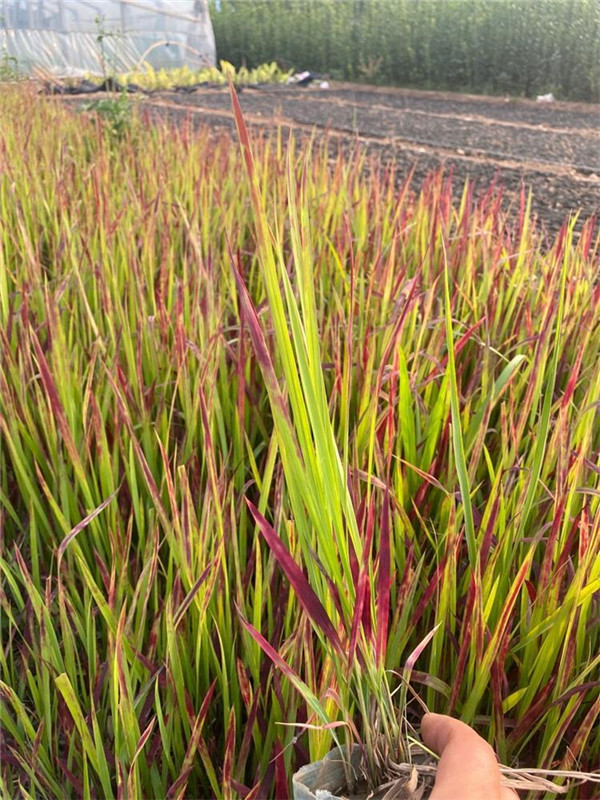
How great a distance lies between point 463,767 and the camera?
12.0 inches

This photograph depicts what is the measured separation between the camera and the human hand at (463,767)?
11.4 inches

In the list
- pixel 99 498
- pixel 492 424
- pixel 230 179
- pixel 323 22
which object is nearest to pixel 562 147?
pixel 230 179

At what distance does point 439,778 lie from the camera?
31cm

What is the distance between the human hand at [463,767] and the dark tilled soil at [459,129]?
A: 1.65 metres

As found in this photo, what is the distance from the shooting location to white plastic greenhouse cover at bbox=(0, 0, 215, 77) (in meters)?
9.16

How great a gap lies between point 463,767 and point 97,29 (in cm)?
960

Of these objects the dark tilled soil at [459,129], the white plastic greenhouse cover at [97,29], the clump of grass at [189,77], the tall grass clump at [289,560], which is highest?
the white plastic greenhouse cover at [97,29]

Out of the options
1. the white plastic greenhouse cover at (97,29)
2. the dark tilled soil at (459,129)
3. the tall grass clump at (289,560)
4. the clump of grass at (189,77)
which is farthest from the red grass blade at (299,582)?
the clump of grass at (189,77)

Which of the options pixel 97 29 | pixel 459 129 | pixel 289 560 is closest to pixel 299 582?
pixel 289 560

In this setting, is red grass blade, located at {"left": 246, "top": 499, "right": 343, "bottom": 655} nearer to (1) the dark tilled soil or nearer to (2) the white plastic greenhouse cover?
(1) the dark tilled soil

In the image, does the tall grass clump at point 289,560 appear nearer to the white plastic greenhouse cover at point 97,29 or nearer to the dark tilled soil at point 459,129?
the dark tilled soil at point 459,129

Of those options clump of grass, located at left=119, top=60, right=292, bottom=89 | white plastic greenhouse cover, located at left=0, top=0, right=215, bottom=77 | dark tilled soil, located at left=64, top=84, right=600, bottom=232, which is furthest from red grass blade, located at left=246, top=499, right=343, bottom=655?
clump of grass, located at left=119, top=60, right=292, bottom=89

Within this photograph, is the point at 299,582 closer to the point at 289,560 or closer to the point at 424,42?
the point at 289,560

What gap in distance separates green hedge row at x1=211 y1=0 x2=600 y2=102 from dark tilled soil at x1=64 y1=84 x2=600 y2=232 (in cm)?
59
